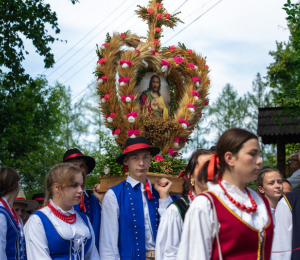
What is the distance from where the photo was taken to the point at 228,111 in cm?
3341

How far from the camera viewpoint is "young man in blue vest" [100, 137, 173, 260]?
4.02 m

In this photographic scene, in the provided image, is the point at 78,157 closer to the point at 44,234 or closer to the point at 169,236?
the point at 44,234

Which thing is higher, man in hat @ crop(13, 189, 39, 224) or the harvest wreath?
the harvest wreath

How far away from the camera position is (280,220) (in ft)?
11.4

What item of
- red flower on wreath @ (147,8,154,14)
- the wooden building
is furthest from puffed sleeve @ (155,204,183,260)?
the wooden building

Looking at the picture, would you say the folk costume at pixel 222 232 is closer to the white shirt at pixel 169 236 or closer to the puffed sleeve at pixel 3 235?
the white shirt at pixel 169 236

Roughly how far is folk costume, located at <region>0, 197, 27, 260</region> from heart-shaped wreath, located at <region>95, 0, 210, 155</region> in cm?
195

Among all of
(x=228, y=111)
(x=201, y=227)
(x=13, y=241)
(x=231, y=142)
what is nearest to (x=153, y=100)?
(x=13, y=241)

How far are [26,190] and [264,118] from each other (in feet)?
41.8

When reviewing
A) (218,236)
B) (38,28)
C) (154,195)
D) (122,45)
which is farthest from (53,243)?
(38,28)

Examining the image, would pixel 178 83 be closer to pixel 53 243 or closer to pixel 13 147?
pixel 53 243

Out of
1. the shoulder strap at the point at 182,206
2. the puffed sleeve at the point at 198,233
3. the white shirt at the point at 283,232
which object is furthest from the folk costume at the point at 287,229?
the puffed sleeve at the point at 198,233

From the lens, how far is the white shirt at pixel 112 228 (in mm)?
3996

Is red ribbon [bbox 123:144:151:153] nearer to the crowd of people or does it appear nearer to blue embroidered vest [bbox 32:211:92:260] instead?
the crowd of people
